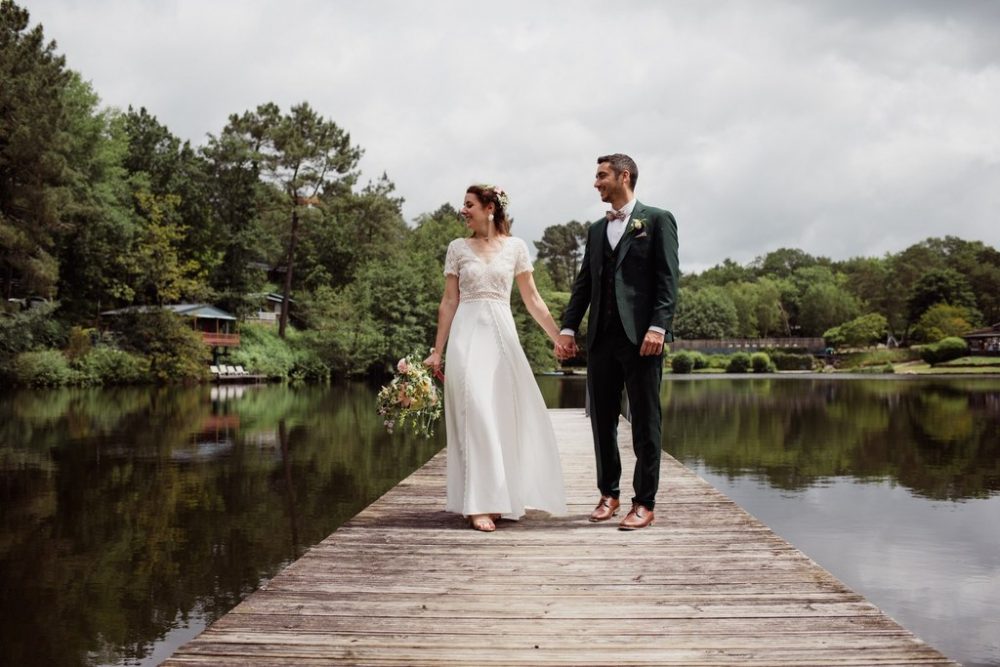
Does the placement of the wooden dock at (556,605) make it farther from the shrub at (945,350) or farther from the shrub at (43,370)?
the shrub at (945,350)

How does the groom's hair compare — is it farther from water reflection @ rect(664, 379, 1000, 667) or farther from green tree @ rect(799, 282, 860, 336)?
green tree @ rect(799, 282, 860, 336)

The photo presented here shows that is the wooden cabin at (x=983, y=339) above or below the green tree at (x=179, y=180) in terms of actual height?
below

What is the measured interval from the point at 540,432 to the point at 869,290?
87885 millimetres

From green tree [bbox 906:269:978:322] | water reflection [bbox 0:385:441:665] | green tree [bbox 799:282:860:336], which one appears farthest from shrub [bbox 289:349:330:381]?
green tree [bbox 799:282:860:336]

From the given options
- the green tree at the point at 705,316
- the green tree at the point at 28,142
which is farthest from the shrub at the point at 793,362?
the green tree at the point at 28,142

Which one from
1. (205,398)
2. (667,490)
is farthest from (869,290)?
(667,490)

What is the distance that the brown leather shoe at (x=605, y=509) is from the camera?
5293mm

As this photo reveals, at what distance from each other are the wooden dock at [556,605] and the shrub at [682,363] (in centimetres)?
6100

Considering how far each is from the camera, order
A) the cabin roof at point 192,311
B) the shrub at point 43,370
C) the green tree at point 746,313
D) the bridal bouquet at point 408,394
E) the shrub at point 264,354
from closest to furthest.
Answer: the bridal bouquet at point 408,394
the shrub at point 43,370
the cabin roof at point 192,311
the shrub at point 264,354
the green tree at point 746,313

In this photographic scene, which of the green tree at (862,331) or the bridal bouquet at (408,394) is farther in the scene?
the green tree at (862,331)

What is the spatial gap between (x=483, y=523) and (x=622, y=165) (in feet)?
7.64

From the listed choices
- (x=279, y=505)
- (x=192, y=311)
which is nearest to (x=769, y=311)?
(x=192, y=311)

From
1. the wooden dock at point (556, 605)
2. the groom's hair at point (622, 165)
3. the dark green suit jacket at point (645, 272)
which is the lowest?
the wooden dock at point (556, 605)

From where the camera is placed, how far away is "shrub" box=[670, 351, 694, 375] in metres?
64.9
